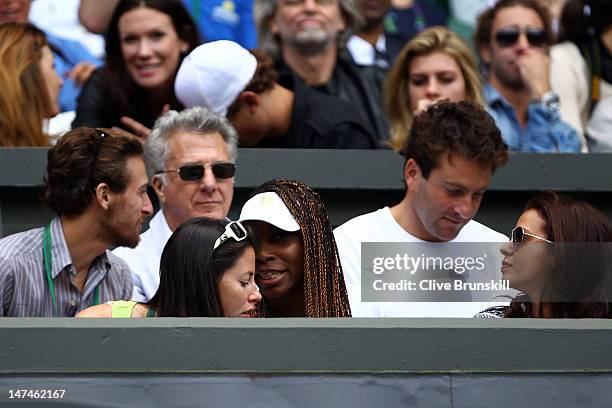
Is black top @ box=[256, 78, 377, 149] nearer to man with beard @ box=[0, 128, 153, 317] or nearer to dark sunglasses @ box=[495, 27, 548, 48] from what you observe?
dark sunglasses @ box=[495, 27, 548, 48]

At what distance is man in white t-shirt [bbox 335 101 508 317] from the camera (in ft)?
17.6

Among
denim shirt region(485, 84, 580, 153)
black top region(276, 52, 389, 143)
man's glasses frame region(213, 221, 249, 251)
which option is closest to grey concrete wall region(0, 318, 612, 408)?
man's glasses frame region(213, 221, 249, 251)

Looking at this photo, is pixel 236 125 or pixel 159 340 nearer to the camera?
pixel 159 340

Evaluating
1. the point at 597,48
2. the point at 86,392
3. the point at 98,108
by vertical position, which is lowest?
the point at 86,392

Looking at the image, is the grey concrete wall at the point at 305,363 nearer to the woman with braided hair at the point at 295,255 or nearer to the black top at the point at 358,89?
the woman with braided hair at the point at 295,255

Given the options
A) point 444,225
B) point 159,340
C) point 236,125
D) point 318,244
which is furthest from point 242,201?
point 159,340

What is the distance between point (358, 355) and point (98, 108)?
2.71 m

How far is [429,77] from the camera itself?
661 centimetres

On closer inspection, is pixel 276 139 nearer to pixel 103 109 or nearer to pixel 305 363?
pixel 103 109

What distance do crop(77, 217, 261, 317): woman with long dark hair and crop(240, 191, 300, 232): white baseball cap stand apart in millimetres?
156

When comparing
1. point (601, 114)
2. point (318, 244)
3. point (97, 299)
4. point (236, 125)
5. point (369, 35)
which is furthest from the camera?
point (369, 35)

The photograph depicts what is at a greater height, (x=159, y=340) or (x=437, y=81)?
(x=437, y=81)

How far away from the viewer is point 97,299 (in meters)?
5.16

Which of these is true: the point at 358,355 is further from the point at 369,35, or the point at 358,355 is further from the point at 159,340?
the point at 369,35
